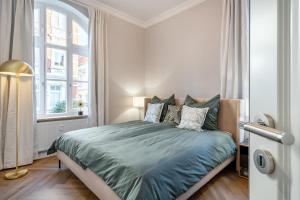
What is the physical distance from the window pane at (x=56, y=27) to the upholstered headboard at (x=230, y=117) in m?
3.16

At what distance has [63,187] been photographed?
197cm

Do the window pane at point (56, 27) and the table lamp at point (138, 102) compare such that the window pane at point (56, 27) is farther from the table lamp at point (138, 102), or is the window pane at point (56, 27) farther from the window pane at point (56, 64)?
the table lamp at point (138, 102)

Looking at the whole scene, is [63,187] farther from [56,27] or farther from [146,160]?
[56,27]

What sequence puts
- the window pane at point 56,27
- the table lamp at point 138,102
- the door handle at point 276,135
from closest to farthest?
the door handle at point 276,135 < the window pane at point 56,27 < the table lamp at point 138,102

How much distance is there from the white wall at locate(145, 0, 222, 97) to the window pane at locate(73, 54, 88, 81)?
1.50 metres

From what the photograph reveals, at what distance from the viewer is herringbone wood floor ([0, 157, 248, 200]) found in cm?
179

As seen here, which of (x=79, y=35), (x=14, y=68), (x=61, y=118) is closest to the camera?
(x=14, y=68)

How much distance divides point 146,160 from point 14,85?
2.37 m

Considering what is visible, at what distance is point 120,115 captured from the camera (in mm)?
3914

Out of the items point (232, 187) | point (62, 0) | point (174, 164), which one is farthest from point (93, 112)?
point (232, 187)

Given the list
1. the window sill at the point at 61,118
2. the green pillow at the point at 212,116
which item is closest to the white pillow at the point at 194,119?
the green pillow at the point at 212,116

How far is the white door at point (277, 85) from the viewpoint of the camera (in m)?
0.32

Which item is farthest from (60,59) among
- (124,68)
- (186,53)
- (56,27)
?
(186,53)

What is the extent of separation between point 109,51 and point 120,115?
4.80 feet
